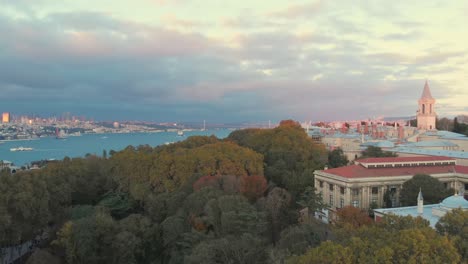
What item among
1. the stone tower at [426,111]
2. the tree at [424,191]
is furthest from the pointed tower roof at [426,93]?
the tree at [424,191]

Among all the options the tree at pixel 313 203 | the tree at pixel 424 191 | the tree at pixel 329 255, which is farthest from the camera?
the tree at pixel 313 203

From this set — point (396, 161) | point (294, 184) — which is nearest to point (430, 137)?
point (396, 161)

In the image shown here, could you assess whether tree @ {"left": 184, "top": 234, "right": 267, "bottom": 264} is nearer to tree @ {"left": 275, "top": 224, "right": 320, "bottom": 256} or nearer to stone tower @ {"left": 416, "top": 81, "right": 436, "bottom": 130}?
tree @ {"left": 275, "top": 224, "right": 320, "bottom": 256}

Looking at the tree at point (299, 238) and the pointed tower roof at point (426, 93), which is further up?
the pointed tower roof at point (426, 93)

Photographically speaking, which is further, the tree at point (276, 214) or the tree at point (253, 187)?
the tree at point (253, 187)

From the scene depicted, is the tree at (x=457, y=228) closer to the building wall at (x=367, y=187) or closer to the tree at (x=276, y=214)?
the tree at (x=276, y=214)

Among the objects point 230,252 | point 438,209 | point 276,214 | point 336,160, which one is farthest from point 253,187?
point 336,160

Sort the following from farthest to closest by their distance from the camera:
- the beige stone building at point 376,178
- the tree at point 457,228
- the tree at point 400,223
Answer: the beige stone building at point 376,178 < the tree at point 400,223 < the tree at point 457,228
